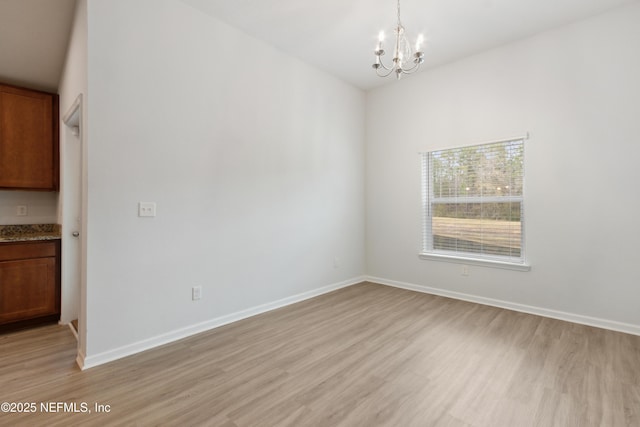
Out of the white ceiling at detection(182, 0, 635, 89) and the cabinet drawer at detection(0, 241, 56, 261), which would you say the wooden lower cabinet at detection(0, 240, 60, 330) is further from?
the white ceiling at detection(182, 0, 635, 89)

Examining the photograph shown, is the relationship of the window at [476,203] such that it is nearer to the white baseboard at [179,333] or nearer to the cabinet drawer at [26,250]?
the white baseboard at [179,333]

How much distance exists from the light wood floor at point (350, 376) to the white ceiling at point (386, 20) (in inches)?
120

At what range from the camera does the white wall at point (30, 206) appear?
11.2 feet

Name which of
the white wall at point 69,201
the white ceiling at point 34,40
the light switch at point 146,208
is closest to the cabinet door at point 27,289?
the white wall at point 69,201

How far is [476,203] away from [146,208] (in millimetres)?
3665

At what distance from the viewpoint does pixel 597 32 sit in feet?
9.61

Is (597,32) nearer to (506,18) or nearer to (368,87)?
(506,18)

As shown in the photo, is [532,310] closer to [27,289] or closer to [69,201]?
[69,201]

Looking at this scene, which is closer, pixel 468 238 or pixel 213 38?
pixel 213 38

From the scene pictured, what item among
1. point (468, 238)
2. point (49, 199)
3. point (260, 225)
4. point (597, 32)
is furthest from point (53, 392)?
point (597, 32)

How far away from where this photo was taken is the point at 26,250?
291 cm

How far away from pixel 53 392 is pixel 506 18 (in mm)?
4844

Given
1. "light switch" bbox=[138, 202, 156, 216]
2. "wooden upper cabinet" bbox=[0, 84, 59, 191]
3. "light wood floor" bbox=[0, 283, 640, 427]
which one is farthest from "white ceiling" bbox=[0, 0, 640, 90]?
"light wood floor" bbox=[0, 283, 640, 427]

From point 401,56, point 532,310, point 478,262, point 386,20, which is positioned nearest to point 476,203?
point 478,262
